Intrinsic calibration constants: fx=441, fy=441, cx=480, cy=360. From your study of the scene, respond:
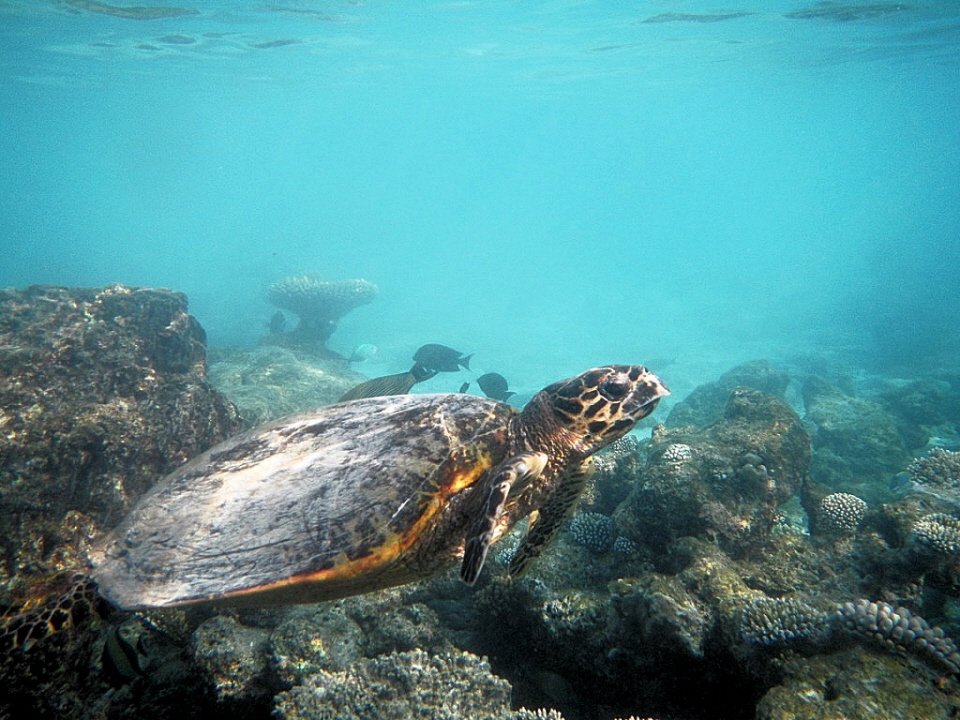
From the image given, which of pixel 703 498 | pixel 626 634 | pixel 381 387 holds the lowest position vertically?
pixel 381 387

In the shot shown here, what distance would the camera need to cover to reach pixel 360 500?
2670 mm

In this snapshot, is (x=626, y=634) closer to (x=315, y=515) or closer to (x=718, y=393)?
(x=315, y=515)

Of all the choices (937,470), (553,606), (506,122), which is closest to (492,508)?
(553,606)

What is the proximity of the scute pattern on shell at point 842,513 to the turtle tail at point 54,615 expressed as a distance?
6.81 meters

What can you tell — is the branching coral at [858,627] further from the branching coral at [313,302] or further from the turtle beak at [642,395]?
the branching coral at [313,302]

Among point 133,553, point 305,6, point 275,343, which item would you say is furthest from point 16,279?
point 133,553

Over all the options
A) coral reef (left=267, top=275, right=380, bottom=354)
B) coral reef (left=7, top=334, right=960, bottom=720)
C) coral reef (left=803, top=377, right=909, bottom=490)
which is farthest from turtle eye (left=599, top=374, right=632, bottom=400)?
coral reef (left=267, top=275, right=380, bottom=354)

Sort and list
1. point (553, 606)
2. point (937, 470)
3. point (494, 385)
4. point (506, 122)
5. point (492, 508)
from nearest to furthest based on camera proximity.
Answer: point (492, 508)
point (553, 606)
point (937, 470)
point (494, 385)
point (506, 122)

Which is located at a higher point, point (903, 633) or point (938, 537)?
point (903, 633)

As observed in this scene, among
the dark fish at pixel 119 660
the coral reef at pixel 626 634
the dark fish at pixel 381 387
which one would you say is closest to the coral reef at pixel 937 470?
the coral reef at pixel 626 634

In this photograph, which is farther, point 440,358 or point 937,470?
point 440,358

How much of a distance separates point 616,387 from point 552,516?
45.9 inches

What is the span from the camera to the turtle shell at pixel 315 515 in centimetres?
250

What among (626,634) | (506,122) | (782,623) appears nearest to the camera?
(782,623)
